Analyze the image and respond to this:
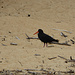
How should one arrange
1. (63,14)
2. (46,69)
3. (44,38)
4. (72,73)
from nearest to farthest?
(72,73) < (46,69) < (44,38) < (63,14)

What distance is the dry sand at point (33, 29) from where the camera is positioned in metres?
8.35

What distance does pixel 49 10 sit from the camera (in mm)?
24531

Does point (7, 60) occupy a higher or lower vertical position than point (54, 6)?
lower

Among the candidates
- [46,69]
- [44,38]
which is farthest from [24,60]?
[44,38]

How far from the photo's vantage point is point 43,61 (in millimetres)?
8430

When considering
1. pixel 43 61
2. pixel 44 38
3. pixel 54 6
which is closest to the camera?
pixel 43 61

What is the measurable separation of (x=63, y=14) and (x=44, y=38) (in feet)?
36.6

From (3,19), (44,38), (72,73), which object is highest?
(3,19)

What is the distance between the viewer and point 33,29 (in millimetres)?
16922

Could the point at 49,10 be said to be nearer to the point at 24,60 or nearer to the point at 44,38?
the point at 44,38

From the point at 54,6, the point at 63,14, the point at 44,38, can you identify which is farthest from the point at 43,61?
the point at 54,6

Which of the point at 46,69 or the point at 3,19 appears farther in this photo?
the point at 3,19

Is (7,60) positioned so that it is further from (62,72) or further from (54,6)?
(54,6)

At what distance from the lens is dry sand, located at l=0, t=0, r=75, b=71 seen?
329 inches
